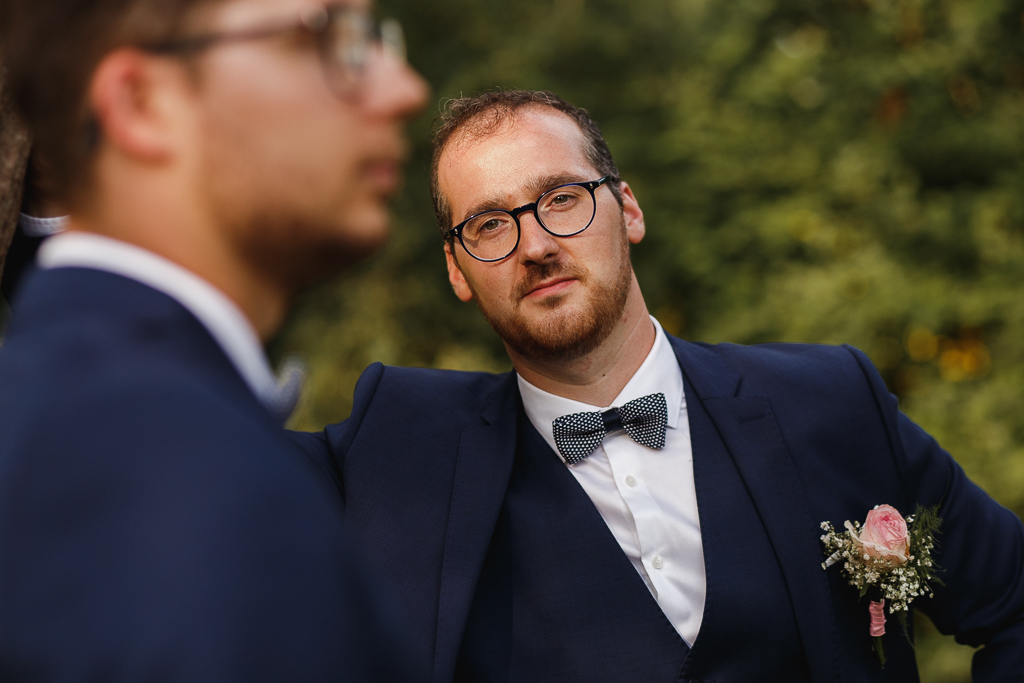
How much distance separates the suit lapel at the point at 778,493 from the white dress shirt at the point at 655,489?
11 centimetres

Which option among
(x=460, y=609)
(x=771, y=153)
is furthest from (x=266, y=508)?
(x=771, y=153)

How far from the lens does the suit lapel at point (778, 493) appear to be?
2.07 meters

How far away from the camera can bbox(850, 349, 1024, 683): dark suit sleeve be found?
Answer: 2238mm

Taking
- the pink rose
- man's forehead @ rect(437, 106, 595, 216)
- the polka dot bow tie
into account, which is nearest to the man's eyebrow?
man's forehead @ rect(437, 106, 595, 216)

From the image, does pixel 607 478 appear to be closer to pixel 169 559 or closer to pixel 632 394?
pixel 632 394

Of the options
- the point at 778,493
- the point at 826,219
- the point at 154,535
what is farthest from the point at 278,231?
the point at 826,219

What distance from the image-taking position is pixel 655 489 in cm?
229

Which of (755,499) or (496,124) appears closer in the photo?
(755,499)

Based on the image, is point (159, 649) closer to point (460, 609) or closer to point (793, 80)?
point (460, 609)

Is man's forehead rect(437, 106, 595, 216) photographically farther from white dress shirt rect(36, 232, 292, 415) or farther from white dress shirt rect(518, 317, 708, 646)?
white dress shirt rect(36, 232, 292, 415)

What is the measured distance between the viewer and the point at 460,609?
200cm

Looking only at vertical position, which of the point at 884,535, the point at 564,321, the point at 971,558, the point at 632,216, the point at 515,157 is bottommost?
the point at 971,558

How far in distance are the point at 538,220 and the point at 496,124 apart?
13.2 inches

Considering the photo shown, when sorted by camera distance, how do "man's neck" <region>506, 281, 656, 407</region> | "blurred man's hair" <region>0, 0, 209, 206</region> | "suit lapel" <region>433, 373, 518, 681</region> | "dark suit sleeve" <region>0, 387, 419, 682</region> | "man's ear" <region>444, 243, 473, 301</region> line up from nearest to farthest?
"dark suit sleeve" <region>0, 387, 419, 682</region>
"blurred man's hair" <region>0, 0, 209, 206</region>
"suit lapel" <region>433, 373, 518, 681</region>
"man's neck" <region>506, 281, 656, 407</region>
"man's ear" <region>444, 243, 473, 301</region>
